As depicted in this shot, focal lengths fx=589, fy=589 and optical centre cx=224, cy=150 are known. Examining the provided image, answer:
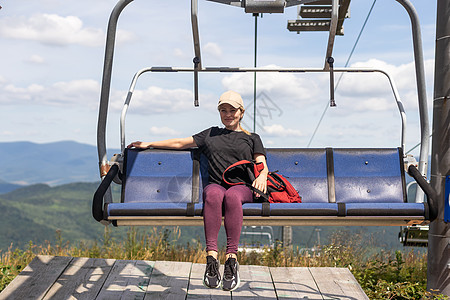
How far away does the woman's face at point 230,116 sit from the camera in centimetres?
393

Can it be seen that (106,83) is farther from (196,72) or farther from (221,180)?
(221,180)

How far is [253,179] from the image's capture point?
12.6 ft

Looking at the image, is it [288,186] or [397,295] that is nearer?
[288,186]

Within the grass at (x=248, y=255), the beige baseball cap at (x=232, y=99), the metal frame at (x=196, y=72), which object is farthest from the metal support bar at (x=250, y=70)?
the grass at (x=248, y=255)

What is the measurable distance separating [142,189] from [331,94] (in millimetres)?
1570

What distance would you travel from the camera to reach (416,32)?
4230 mm

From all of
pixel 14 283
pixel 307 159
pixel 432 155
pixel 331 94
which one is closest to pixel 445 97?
pixel 432 155

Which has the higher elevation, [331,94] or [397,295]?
[331,94]

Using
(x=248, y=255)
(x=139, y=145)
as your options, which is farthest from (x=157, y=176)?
(x=248, y=255)

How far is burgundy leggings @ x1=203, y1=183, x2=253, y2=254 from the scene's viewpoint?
3.48m

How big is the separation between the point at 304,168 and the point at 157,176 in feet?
3.72

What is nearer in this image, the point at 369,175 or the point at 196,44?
the point at 196,44

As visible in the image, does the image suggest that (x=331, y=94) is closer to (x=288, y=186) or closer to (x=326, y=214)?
(x=288, y=186)

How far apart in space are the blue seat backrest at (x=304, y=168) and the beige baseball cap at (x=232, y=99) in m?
0.79
